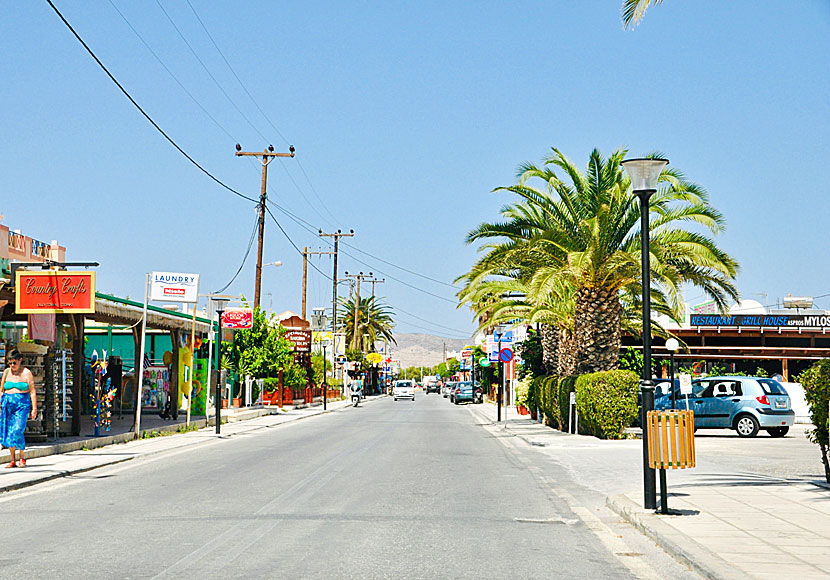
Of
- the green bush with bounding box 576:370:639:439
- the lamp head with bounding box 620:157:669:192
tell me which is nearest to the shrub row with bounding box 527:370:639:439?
the green bush with bounding box 576:370:639:439

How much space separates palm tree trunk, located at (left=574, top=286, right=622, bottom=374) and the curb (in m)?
15.9

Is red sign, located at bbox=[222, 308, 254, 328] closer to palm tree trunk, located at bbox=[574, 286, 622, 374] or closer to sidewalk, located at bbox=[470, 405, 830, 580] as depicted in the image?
palm tree trunk, located at bbox=[574, 286, 622, 374]

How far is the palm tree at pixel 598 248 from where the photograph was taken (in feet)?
Answer: 85.5

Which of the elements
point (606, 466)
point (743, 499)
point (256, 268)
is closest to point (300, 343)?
point (256, 268)

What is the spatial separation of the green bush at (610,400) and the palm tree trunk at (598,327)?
5.73ft

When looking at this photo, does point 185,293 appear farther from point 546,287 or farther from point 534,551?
point 534,551

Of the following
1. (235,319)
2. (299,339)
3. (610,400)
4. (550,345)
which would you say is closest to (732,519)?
(610,400)

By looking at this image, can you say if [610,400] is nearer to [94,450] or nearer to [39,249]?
[94,450]

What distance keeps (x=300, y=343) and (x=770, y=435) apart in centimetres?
3528

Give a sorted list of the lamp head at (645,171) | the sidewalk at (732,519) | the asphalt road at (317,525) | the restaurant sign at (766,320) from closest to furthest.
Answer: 1. the sidewalk at (732,519)
2. the asphalt road at (317,525)
3. the lamp head at (645,171)
4. the restaurant sign at (766,320)

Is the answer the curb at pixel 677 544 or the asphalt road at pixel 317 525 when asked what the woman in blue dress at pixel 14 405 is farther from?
the curb at pixel 677 544

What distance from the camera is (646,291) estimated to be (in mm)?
11578

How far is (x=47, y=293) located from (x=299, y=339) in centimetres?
3862

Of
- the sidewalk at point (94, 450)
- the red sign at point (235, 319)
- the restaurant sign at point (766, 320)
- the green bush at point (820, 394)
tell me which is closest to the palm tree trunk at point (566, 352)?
the sidewalk at point (94, 450)
